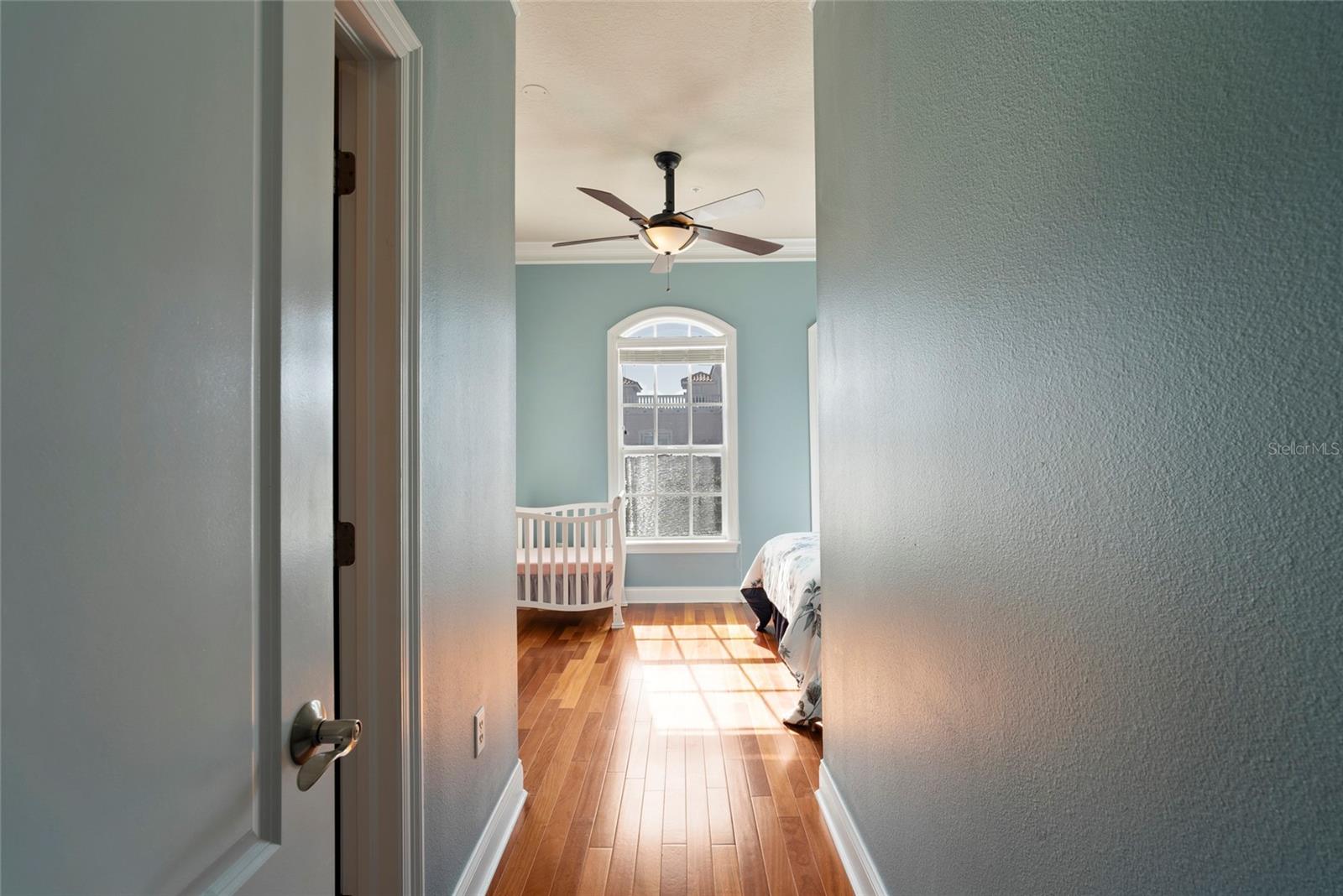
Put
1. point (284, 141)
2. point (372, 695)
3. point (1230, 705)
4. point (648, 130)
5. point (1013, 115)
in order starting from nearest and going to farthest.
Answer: point (1230, 705) → point (284, 141) → point (1013, 115) → point (372, 695) → point (648, 130)

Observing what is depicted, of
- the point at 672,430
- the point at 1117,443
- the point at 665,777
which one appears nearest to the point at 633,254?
the point at 672,430

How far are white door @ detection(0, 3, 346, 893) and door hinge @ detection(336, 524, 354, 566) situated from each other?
2.22ft

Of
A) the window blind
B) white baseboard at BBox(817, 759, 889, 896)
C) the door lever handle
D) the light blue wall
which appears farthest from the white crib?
the door lever handle

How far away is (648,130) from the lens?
3.59 m

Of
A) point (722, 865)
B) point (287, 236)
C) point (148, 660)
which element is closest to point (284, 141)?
point (287, 236)

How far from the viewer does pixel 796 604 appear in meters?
3.25

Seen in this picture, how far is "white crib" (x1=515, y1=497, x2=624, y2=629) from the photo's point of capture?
4543 mm

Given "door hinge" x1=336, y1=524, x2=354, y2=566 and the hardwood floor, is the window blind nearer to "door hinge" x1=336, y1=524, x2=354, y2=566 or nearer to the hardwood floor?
the hardwood floor

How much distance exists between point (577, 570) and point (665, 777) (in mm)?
2174

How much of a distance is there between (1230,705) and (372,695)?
141 centimetres

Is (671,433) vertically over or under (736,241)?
under

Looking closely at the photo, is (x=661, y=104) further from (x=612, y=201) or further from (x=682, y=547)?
(x=682, y=547)

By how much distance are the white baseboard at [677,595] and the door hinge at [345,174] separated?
14.1 ft

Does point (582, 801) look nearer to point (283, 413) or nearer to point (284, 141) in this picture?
point (283, 413)
